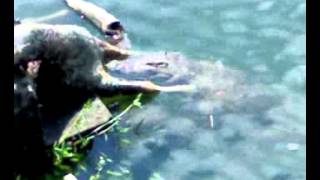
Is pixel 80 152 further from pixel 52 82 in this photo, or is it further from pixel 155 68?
pixel 155 68

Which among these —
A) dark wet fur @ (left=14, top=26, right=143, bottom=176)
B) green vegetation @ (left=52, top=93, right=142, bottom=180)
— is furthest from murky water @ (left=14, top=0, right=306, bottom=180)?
dark wet fur @ (left=14, top=26, right=143, bottom=176)

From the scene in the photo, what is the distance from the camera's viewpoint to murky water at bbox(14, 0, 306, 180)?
413cm

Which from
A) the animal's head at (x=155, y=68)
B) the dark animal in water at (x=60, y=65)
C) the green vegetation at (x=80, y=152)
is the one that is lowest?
the green vegetation at (x=80, y=152)

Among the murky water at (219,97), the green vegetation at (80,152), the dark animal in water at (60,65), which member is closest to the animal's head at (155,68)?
the murky water at (219,97)

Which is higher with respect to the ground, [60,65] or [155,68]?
[60,65]

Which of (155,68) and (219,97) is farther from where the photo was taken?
(155,68)

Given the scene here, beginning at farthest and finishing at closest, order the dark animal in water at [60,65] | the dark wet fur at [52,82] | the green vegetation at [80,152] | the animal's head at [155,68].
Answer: the animal's head at [155,68]
the dark animal in water at [60,65]
the green vegetation at [80,152]
the dark wet fur at [52,82]

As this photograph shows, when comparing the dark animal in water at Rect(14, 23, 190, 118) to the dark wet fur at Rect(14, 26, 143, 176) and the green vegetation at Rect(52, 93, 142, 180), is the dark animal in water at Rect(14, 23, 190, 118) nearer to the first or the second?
the dark wet fur at Rect(14, 26, 143, 176)

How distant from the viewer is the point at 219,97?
480 cm

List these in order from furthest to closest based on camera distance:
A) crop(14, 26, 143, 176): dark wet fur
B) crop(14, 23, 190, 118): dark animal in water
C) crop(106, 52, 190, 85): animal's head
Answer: crop(106, 52, 190, 85): animal's head → crop(14, 23, 190, 118): dark animal in water → crop(14, 26, 143, 176): dark wet fur

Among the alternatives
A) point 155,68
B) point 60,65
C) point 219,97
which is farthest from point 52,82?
point 219,97

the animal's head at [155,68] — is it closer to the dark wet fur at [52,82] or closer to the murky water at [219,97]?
the murky water at [219,97]

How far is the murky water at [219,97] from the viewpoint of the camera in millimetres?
4133

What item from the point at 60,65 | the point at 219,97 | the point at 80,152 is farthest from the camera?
the point at 219,97
